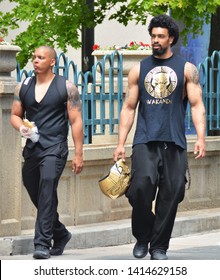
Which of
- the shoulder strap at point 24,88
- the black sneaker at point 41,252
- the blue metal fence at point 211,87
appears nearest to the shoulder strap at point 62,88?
the shoulder strap at point 24,88

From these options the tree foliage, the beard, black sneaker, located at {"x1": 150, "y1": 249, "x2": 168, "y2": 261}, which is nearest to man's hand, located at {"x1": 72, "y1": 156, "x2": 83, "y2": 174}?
black sneaker, located at {"x1": 150, "y1": 249, "x2": 168, "y2": 261}

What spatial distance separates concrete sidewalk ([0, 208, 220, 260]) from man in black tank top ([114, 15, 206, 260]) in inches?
21.9

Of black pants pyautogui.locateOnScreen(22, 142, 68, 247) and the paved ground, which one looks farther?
the paved ground

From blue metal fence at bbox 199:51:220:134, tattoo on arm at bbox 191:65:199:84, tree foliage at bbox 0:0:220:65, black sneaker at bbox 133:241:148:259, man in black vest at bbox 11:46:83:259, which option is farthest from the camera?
tree foliage at bbox 0:0:220:65

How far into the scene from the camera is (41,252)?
37.4ft

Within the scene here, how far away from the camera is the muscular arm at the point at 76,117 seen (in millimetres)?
11492

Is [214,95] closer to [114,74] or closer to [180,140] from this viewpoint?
[114,74]

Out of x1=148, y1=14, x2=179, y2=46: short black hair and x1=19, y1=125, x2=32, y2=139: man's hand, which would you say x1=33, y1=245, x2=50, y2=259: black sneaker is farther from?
x1=148, y1=14, x2=179, y2=46: short black hair

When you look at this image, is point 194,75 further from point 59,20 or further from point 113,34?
point 113,34

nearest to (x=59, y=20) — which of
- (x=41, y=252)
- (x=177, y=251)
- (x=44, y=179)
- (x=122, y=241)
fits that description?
(x=122, y=241)

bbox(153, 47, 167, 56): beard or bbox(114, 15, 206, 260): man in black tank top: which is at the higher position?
bbox(153, 47, 167, 56): beard

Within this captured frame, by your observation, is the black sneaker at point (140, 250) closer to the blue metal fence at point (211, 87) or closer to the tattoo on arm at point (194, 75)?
the tattoo on arm at point (194, 75)

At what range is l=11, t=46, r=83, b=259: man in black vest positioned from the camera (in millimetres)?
11477
